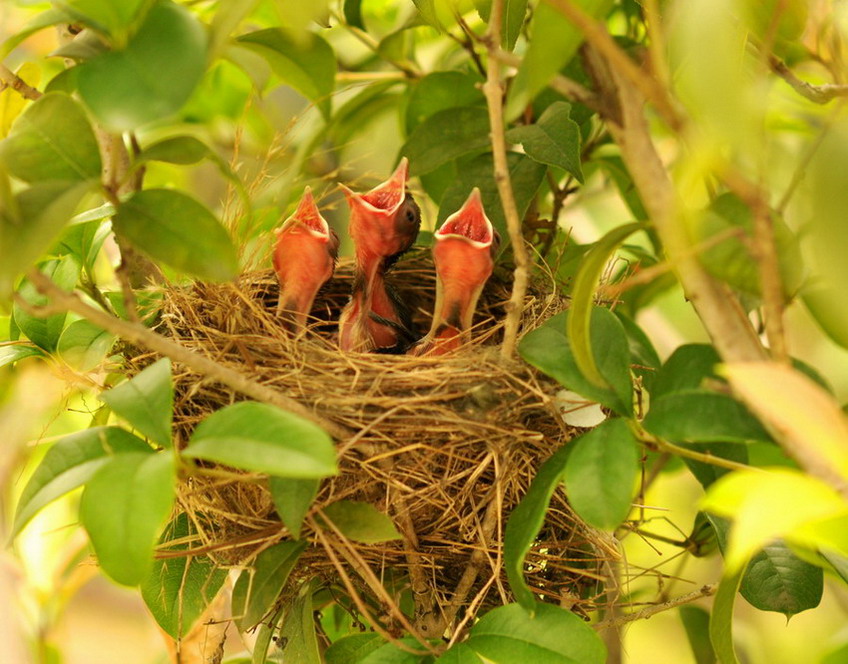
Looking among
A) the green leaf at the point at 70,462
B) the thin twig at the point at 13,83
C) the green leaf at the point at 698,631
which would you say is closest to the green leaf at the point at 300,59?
the thin twig at the point at 13,83

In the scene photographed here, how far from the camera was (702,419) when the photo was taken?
0.58 metres

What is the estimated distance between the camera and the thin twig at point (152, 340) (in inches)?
21.8

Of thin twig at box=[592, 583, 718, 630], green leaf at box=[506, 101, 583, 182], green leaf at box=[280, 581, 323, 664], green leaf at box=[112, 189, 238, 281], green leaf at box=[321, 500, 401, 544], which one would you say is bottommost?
green leaf at box=[280, 581, 323, 664]

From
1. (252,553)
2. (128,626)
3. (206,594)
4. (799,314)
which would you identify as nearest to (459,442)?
(252,553)

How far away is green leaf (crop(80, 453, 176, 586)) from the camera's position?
0.53 metres

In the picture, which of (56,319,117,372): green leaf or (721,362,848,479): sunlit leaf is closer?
(721,362,848,479): sunlit leaf

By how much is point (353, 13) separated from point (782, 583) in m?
0.71

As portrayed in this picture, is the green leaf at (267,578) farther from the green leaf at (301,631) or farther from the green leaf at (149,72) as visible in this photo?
the green leaf at (149,72)

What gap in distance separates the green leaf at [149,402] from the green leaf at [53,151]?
0.14m

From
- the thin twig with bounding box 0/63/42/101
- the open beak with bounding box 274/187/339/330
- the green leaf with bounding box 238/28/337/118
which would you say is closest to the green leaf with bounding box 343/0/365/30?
the green leaf with bounding box 238/28/337/118

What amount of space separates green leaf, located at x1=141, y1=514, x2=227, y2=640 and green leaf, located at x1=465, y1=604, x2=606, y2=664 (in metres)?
0.29

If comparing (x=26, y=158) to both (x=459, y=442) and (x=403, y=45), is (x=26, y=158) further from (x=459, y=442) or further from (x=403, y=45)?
(x=403, y=45)

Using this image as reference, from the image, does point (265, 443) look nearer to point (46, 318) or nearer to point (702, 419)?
point (702, 419)

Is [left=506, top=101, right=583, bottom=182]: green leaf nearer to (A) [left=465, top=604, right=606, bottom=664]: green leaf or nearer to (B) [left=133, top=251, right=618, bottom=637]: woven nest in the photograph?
(B) [left=133, top=251, right=618, bottom=637]: woven nest
